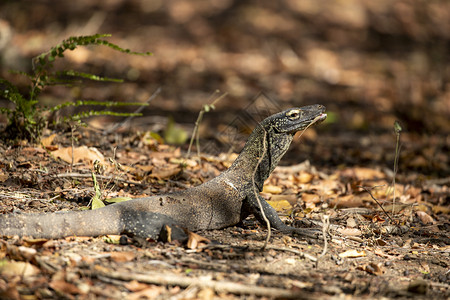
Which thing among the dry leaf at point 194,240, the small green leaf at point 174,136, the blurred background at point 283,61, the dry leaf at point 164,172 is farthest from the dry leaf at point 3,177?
the blurred background at point 283,61

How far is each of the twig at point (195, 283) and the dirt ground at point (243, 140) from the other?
0.04 ft

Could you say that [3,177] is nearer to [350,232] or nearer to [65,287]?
[65,287]

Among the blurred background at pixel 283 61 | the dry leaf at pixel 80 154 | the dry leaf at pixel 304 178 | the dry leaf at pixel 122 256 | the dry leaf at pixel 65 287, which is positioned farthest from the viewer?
the blurred background at pixel 283 61

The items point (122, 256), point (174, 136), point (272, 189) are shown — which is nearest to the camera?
point (122, 256)

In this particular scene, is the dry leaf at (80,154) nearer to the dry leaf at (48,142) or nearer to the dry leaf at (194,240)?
the dry leaf at (48,142)

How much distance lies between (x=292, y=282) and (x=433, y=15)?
18279 millimetres

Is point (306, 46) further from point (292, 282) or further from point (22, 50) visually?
point (292, 282)

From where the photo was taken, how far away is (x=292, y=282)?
11.1 feet

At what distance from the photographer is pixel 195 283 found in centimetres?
315

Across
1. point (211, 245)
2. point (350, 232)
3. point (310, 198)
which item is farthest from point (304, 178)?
point (211, 245)

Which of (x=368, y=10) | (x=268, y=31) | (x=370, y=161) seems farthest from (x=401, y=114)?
(x=368, y=10)

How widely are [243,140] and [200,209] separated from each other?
2.48m

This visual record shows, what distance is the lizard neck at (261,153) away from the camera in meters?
4.84

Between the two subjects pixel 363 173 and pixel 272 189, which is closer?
pixel 272 189
